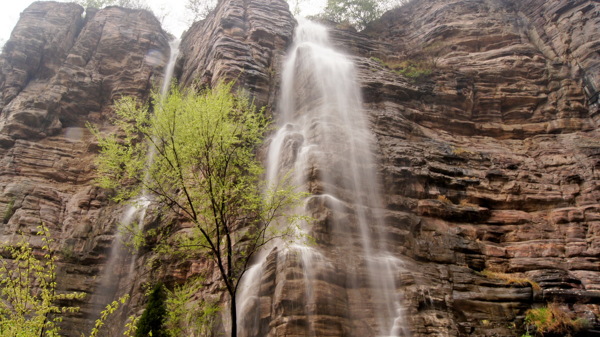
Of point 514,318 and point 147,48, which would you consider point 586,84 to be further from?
point 147,48

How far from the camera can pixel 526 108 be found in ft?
70.2

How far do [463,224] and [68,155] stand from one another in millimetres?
23316

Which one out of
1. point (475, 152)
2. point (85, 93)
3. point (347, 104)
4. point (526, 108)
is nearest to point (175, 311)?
point (347, 104)

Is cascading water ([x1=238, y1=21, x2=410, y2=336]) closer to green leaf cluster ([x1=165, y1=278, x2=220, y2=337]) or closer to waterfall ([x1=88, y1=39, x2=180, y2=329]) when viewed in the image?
green leaf cluster ([x1=165, y1=278, x2=220, y2=337])

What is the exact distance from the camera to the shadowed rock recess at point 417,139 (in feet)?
44.4

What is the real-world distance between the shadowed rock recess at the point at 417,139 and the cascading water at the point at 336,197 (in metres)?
0.28

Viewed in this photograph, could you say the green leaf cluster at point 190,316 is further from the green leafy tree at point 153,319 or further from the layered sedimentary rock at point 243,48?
the layered sedimentary rock at point 243,48

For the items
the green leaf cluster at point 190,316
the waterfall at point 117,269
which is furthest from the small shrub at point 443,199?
the waterfall at point 117,269

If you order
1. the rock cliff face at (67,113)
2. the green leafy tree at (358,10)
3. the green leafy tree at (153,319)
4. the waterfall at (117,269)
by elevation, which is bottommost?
the green leafy tree at (153,319)

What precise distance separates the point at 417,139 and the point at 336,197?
686cm

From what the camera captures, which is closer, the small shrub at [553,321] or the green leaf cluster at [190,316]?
the small shrub at [553,321]

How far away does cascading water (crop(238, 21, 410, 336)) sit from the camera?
12.2m

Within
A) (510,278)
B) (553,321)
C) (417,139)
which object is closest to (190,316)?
(510,278)

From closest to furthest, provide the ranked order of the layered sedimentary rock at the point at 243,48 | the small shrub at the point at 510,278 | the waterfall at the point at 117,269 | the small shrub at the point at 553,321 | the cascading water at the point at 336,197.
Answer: the small shrub at the point at 553,321, the cascading water at the point at 336,197, the small shrub at the point at 510,278, the waterfall at the point at 117,269, the layered sedimentary rock at the point at 243,48
